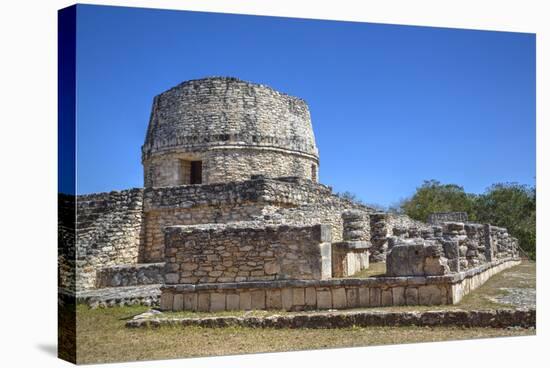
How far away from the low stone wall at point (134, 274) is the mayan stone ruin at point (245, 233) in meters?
0.02

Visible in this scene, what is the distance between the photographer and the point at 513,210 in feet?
88.1

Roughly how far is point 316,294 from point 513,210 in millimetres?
19449

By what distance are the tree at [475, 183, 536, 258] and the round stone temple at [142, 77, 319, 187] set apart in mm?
8200

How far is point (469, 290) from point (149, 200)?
7429mm

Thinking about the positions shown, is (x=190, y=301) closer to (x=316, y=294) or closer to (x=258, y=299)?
(x=258, y=299)

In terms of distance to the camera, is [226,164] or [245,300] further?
[226,164]

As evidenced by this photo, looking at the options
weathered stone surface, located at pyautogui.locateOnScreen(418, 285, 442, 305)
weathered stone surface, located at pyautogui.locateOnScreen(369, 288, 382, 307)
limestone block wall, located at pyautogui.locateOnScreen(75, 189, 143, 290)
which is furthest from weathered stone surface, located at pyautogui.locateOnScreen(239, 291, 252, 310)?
limestone block wall, located at pyautogui.locateOnScreen(75, 189, 143, 290)

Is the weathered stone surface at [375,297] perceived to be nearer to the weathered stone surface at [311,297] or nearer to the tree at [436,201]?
the weathered stone surface at [311,297]

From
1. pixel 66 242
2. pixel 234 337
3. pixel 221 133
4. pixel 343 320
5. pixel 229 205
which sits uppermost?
pixel 221 133

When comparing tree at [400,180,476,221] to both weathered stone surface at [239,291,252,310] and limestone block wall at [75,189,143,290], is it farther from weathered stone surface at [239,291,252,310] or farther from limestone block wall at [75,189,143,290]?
weathered stone surface at [239,291,252,310]

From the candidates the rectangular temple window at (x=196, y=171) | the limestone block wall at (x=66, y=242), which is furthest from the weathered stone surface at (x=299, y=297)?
the rectangular temple window at (x=196, y=171)

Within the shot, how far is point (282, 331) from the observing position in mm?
9023

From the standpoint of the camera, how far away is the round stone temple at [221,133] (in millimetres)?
17719

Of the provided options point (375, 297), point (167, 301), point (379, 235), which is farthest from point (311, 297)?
point (379, 235)
